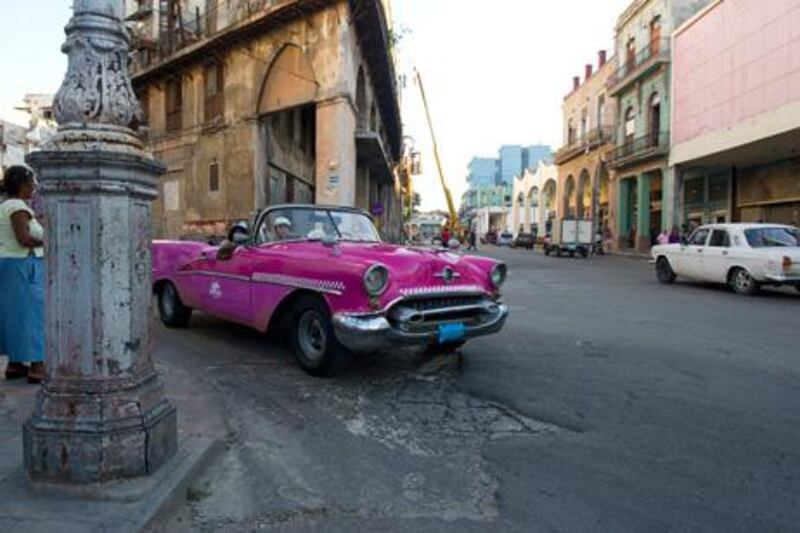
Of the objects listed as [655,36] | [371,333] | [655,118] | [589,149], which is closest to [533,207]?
[589,149]

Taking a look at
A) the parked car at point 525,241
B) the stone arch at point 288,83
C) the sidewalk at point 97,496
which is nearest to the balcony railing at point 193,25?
the stone arch at point 288,83

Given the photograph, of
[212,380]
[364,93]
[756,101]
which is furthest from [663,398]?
[756,101]

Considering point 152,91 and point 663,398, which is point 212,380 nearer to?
point 663,398

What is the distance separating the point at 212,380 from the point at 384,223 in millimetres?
35614

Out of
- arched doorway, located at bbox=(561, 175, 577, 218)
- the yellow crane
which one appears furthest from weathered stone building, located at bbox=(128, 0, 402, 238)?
arched doorway, located at bbox=(561, 175, 577, 218)

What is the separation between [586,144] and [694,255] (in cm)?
3466

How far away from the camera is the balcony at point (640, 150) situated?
33.4 m

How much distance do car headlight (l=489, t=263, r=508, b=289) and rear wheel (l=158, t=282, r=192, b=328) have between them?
3.77m

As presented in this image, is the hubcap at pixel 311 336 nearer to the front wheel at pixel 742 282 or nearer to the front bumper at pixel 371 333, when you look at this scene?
the front bumper at pixel 371 333

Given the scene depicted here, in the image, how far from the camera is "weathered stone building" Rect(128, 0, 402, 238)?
18.6 metres

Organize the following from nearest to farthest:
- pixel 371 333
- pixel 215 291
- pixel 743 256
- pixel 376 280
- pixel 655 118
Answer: pixel 371 333 → pixel 376 280 → pixel 215 291 → pixel 743 256 → pixel 655 118

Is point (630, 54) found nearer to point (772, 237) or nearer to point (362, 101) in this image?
point (362, 101)

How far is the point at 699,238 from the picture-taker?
15023 millimetres

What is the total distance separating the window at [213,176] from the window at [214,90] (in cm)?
162
